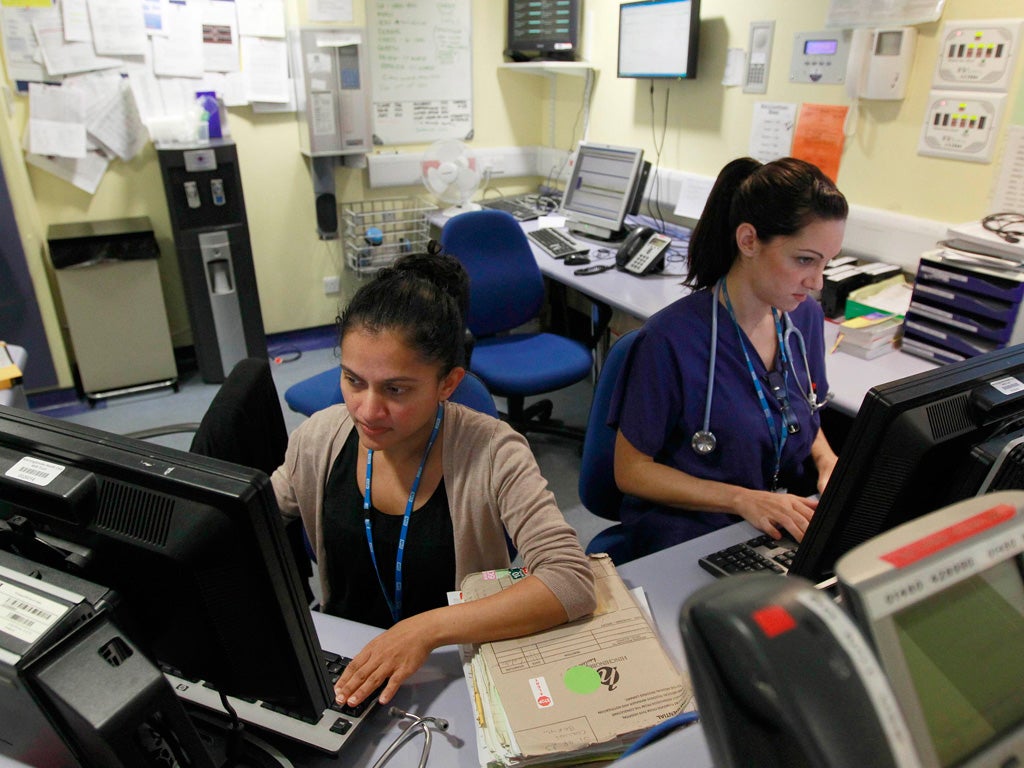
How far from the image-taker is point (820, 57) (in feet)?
8.68

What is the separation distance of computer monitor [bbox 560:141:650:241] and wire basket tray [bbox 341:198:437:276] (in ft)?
2.75

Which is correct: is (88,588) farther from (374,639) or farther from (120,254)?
(120,254)

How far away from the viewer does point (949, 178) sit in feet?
7.64

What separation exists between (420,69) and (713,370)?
Result: 3092mm

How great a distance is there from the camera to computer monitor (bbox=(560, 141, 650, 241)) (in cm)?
323

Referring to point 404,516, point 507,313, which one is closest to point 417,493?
point 404,516

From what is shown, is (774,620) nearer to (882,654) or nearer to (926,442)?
(882,654)

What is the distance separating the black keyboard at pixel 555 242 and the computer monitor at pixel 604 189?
115mm

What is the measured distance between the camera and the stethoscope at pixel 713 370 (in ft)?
4.71

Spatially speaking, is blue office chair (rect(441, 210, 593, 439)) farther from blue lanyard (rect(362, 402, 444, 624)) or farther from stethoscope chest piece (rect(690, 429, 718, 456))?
blue lanyard (rect(362, 402, 444, 624))

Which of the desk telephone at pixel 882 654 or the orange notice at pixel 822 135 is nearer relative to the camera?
the desk telephone at pixel 882 654

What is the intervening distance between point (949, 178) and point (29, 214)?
3.65 m

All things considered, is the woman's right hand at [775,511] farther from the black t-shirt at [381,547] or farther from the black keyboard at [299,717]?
the black keyboard at [299,717]

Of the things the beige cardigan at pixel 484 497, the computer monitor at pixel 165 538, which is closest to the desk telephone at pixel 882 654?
the computer monitor at pixel 165 538
